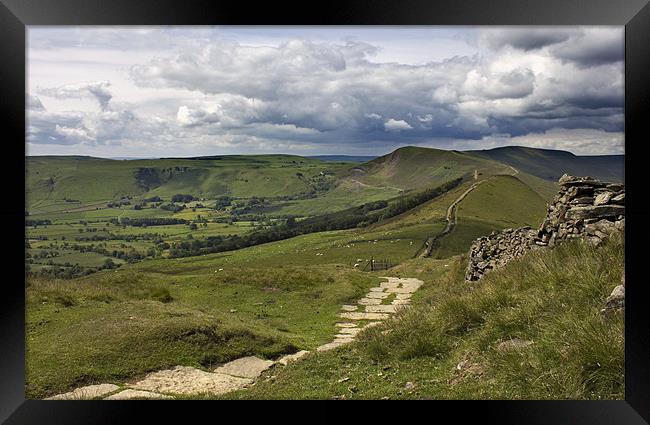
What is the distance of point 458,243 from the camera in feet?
150

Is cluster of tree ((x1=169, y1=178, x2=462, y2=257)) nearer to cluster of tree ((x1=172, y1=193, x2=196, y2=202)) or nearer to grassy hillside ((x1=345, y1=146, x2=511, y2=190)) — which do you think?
grassy hillside ((x1=345, y1=146, x2=511, y2=190))

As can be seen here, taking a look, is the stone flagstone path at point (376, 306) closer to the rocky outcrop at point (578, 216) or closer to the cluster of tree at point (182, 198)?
the rocky outcrop at point (578, 216)

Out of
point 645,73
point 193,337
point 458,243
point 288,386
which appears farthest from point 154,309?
point 458,243

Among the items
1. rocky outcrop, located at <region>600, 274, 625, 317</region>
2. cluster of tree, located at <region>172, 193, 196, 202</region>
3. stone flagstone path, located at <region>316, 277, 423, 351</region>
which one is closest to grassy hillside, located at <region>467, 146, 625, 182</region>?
stone flagstone path, located at <region>316, 277, 423, 351</region>

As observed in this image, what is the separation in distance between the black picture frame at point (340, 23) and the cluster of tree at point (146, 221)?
132 m

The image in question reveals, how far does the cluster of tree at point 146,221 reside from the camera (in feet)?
429

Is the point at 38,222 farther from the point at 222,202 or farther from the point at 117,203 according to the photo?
the point at 222,202

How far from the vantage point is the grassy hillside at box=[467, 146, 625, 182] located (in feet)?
339

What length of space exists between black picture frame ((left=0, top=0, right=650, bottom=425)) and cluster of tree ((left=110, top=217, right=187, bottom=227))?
132 metres

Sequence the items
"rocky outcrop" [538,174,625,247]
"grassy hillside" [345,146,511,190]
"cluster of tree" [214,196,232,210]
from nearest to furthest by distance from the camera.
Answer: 1. "rocky outcrop" [538,174,625,247]
2. "grassy hillside" [345,146,511,190]
3. "cluster of tree" [214,196,232,210]

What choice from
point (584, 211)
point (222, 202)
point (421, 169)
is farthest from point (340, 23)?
point (421, 169)

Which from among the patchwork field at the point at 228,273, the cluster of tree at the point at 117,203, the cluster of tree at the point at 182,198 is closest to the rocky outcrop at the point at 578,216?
the patchwork field at the point at 228,273

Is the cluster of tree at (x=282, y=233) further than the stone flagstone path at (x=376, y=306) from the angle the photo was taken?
Yes

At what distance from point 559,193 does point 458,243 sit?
3613 cm
